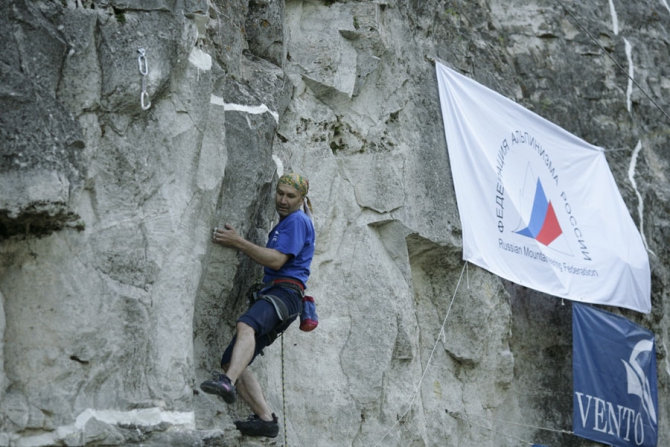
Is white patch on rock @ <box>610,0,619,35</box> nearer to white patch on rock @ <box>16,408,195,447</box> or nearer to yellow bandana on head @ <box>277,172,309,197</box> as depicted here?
yellow bandana on head @ <box>277,172,309,197</box>

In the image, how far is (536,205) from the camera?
9.59 m

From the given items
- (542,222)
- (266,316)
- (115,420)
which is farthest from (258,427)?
(542,222)

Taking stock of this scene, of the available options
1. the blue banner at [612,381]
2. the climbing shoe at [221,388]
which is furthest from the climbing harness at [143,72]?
the blue banner at [612,381]

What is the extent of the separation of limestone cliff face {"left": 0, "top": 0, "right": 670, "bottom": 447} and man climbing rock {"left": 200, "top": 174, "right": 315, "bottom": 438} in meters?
0.23

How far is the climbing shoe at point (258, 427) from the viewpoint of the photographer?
664cm

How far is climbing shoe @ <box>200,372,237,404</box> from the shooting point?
5.89 meters

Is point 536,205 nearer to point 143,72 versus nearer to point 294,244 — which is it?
point 294,244

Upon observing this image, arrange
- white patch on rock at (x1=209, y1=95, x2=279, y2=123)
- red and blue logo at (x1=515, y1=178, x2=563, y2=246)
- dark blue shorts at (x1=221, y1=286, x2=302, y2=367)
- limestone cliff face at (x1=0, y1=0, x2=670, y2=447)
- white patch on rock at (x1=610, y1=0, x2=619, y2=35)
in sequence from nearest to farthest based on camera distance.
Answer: limestone cliff face at (x1=0, y1=0, x2=670, y2=447), dark blue shorts at (x1=221, y1=286, x2=302, y2=367), white patch on rock at (x1=209, y1=95, x2=279, y2=123), red and blue logo at (x1=515, y1=178, x2=563, y2=246), white patch on rock at (x1=610, y1=0, x2=619, y2=35)

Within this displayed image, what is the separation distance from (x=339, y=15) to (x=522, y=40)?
142 inches

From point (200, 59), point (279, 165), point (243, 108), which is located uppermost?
point (200, 59)

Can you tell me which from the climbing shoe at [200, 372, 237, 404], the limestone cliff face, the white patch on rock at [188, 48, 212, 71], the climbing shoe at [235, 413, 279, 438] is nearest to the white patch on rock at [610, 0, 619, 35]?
the limestone cliff face

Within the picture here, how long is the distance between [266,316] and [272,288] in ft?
0.99

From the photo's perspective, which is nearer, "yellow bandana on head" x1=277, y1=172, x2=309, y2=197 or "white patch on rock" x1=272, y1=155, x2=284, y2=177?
"yellow bandana on head" x1=277, y1=172, x2=309, y2=197

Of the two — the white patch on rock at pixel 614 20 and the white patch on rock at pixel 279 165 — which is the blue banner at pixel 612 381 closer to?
the white patch on rock at pixel 279 165
